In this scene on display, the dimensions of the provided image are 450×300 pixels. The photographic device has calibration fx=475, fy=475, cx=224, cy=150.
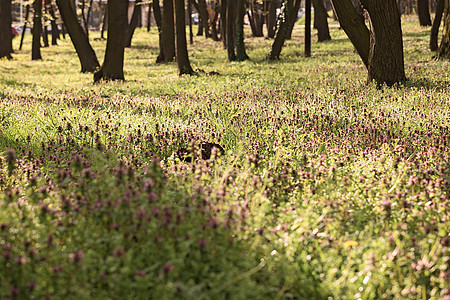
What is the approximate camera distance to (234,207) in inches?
142

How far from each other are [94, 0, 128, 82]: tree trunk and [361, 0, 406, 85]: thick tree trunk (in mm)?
8177

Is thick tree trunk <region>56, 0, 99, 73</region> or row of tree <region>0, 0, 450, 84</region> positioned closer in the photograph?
row of tree <region>0, 0, 450, 84</region>

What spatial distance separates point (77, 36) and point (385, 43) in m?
13.8

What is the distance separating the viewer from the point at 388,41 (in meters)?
10.5

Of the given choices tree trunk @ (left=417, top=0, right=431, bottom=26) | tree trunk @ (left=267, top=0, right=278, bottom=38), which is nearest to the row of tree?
tree trunk @ (left=417, top=0, right=431, bottom=26)

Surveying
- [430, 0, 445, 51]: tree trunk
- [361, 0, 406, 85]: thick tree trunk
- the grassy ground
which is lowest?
the grassy ground

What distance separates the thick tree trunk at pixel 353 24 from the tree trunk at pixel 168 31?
9.30 metres

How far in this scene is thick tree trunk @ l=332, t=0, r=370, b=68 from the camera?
34.8 ft

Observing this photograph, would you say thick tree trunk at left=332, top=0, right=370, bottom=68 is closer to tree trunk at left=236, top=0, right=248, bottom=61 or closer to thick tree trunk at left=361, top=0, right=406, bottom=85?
thick tree trunk at left=361, top=0, right=406, bottom=85

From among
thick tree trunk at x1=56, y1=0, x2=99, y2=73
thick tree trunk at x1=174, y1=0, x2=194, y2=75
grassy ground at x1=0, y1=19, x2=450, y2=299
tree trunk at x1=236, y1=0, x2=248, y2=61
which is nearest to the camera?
grassy ground at x1=0, y1=19, x2=450, y2=299

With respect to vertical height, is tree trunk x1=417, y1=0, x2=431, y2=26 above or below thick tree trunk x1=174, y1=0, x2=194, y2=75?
above

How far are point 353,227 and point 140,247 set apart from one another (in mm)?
1803

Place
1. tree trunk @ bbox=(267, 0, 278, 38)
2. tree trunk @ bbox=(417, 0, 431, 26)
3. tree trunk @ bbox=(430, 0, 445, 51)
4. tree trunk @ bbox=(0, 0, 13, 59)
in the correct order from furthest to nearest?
tree trunk @ bbox=(267, 0, 278, 38) < tree trunk @ bbox=(0, 0, 13, 59) < tree trunk @ bbox=(417, 0, 431, 26) < tree trunk @ bbox=(430, 0, 445, 51)

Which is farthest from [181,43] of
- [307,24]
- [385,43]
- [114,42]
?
[385,43]
